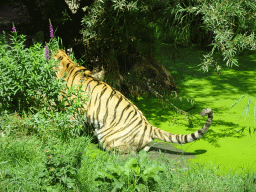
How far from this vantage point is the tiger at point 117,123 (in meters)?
3.18

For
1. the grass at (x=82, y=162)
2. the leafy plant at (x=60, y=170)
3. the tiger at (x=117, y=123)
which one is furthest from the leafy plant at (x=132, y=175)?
the tiger at (x=117, y=123)

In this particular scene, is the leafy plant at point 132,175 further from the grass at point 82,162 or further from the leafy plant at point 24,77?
the leafy plant at point 24,77

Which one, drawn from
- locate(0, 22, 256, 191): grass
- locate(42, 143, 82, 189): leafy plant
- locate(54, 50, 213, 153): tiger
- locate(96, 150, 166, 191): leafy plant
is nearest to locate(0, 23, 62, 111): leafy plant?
locate(0, 22, 256, 191): grass

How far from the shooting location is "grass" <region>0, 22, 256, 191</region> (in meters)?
2.23

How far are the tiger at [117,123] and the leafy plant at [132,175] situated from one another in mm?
876

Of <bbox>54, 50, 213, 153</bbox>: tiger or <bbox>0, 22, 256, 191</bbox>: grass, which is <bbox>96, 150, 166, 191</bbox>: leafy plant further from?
<bbox>54, 50, 213, 153</bbox>: tiger

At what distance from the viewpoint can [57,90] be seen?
320cm

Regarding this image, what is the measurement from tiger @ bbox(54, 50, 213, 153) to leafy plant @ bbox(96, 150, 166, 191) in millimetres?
876

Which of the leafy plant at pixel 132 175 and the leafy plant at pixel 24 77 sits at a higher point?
the leafy plant at pixel 24 77

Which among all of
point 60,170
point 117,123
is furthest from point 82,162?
point 117,123

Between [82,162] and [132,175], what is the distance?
23.7 inches

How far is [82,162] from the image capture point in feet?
8.76

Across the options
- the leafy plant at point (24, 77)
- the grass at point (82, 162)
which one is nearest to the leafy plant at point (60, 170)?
the grass at point (82, 162)

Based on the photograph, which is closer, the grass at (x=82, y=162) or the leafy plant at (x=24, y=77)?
the grass at (x=82, y=162)
